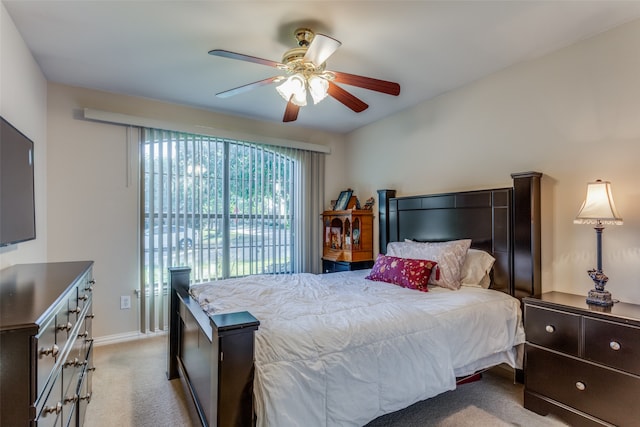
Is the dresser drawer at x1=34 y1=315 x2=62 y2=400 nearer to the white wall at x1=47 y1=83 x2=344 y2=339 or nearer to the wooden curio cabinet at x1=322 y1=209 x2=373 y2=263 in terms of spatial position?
the white wall at x1=47 y1=83 x2=344 y2=339

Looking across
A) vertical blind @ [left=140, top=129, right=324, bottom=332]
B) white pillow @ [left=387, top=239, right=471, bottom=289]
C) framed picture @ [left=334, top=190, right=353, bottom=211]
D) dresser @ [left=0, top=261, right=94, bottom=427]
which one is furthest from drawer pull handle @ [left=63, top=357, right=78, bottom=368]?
framed picture @ [left=334, top=190, right=353, bottom=211]

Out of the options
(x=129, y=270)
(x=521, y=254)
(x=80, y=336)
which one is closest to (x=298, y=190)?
(x=129, y=270)

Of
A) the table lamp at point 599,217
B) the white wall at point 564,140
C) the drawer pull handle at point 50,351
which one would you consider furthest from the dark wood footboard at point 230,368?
the white wall at point 564,140

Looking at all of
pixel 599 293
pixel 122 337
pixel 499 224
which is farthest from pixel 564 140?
pixel 122 337

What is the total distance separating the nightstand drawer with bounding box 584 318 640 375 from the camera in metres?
1.71

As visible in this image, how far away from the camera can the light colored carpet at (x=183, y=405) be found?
1995mm

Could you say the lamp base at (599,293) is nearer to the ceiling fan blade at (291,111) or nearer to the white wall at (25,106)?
the ceiling fan blade at (291,111)

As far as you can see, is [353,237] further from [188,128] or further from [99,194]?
[99,194]

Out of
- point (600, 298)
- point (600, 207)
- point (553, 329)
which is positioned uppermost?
point (600, 207)

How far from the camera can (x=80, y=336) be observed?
5.60 feet

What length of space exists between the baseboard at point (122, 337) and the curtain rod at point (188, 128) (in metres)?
2.21

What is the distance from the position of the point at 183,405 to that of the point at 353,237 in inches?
101

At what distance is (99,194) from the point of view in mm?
3242

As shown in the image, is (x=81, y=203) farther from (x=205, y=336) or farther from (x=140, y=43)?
(x=205, y=336)
